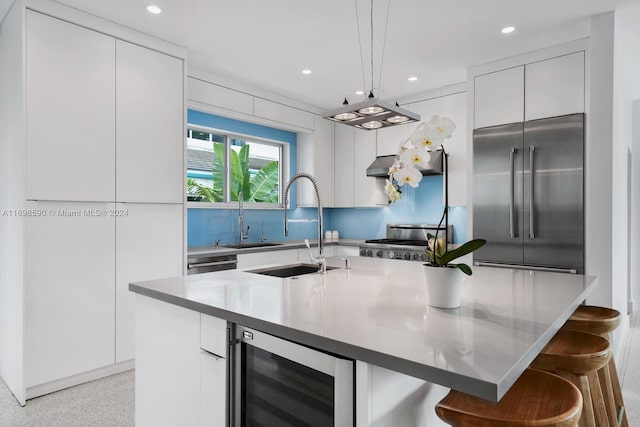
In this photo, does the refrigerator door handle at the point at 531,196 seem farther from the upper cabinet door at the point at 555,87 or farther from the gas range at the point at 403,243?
the gas range at the point at 403,243

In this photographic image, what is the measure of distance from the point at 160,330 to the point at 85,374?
164 cm

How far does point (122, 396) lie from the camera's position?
2.69m

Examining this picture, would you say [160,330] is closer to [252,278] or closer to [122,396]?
[252,278]

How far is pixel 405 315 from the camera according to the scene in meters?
1.33

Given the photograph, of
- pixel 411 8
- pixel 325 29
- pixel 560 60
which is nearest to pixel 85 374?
pixel 325 29

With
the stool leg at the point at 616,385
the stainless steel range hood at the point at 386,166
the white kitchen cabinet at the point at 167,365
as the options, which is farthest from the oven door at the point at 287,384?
the stainless steel range hood at the point at 386,166

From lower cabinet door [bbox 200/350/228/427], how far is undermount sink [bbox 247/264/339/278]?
2.62 ft

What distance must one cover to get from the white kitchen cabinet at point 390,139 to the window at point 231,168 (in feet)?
4.32

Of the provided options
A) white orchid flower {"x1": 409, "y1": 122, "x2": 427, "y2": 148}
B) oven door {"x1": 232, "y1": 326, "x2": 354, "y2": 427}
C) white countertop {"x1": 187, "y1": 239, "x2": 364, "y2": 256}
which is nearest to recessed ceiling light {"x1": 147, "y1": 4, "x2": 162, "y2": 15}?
white countertop {"x1": 187, "y1": 239, "x2": 364, "y2": 256}

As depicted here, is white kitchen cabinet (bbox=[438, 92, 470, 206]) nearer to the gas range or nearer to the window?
the gas range

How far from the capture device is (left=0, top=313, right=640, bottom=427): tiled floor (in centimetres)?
237

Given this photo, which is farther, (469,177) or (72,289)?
(469,177)

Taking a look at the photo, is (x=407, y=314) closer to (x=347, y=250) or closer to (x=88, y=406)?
(x=88, y=406)

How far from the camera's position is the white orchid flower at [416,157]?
1364 millimetres
